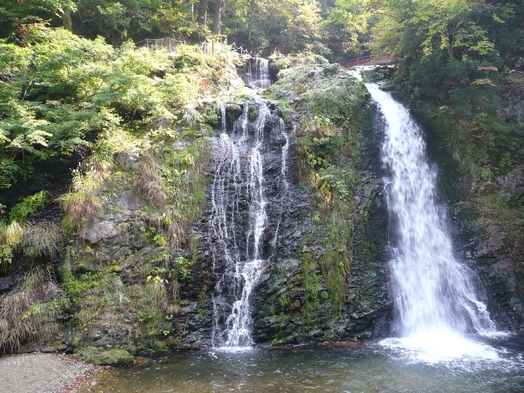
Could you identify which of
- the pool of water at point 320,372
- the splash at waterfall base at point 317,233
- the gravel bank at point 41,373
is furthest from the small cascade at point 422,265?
the gravel bank at point 41,373

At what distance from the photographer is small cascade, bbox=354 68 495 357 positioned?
9.63m

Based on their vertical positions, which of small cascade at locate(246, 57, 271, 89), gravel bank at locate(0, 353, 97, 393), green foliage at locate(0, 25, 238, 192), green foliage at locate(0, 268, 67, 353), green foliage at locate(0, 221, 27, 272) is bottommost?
gravel bank at locate(0, 353, 97, 393)

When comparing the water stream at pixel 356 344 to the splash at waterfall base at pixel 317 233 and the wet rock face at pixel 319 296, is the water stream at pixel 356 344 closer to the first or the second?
the splash at waterfall base at pixel 317 233

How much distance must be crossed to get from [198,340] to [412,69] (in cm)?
1488

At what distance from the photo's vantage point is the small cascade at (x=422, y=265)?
31.6 feet

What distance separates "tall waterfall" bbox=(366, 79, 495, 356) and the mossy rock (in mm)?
7083

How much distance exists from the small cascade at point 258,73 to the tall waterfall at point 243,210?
6533mm

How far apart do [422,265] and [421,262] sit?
11 cm

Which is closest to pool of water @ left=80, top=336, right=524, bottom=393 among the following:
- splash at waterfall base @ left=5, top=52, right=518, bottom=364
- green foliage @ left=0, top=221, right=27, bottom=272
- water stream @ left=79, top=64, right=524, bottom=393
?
water stream @ left=79, top=64, right=524, bottom=393

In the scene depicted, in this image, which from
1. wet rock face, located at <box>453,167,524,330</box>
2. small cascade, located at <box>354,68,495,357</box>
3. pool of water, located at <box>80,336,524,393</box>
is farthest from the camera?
wet rock face, located at <box>453,167,524,330</box>

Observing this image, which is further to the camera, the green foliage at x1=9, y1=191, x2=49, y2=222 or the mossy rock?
the green foliage at x1=9, y1=191, x2=49, y2=222

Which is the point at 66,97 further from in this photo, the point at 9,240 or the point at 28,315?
the point at 28,315

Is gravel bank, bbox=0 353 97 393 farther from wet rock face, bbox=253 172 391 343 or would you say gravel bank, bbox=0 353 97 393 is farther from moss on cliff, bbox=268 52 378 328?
moss on cliff, bbox=268 52 378 328

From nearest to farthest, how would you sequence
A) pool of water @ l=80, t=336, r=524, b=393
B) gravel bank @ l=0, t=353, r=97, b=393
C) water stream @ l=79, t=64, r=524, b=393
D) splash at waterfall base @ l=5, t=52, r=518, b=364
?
gravel bank @ l=0, t=353, r=97, b=393, pool of water @ l=80, t=336, r=524, b=393, water stream @ l=79, t=64, r=524, b=393, splash at waterfall base @ l=5, t=52, r=518, b=364
